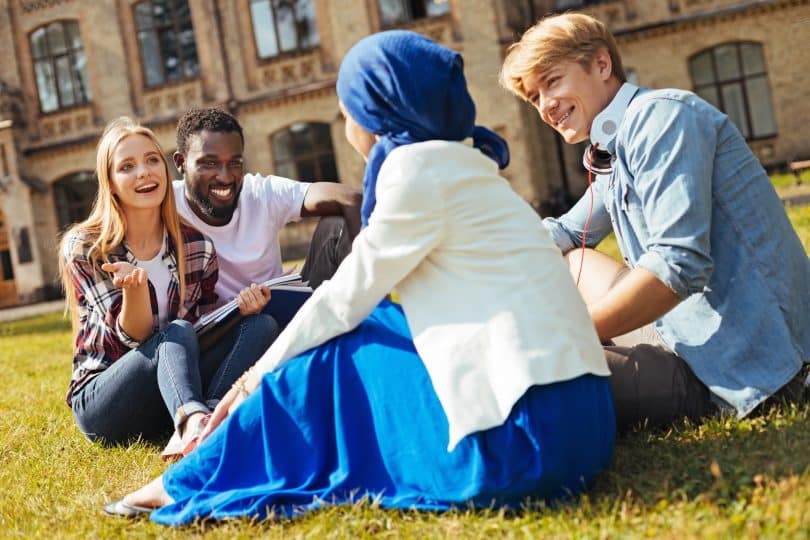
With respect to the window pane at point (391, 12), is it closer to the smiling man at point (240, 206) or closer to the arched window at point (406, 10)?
the arched window at point (406, 10)

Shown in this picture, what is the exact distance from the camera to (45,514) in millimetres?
3098

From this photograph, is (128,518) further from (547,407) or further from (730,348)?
(730,348)

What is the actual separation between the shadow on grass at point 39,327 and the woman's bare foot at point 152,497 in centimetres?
1050

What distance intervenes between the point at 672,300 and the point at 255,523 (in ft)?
4.94

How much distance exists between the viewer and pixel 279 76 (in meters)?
21.5

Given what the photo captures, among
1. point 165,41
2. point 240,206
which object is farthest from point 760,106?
point 240,206

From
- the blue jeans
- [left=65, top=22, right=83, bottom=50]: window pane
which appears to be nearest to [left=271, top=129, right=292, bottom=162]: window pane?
[left=65, top=22, right=83, bottom=50]: window pane

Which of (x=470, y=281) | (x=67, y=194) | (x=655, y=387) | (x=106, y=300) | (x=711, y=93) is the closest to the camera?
(x=470, y=281)

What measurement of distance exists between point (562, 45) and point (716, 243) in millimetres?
891

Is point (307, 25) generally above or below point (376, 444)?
above

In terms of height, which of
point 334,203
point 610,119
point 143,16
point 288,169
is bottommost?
point 334,203

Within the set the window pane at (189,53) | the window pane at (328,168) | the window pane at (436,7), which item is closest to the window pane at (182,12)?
the window pane at (189,53)

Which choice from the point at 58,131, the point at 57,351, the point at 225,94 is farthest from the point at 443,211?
the point at 58,131

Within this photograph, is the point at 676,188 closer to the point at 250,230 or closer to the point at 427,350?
the point at 427,350
